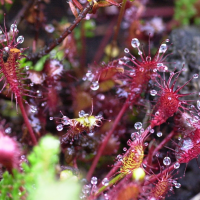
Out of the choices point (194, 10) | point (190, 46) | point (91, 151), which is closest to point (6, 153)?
point (91, 151)

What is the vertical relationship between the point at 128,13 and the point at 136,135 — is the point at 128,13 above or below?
above

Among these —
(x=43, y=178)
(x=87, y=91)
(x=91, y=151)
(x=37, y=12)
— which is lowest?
(x=91, y=151)

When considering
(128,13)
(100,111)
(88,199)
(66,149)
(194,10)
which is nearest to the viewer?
(88,199)

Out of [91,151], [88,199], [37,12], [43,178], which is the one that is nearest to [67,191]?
[43,178]

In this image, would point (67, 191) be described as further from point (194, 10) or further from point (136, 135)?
point (194, 10)

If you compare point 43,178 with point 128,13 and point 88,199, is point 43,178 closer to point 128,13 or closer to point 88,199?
point 88,199

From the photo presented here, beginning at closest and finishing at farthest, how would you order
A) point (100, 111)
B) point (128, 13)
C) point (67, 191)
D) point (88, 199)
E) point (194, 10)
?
point (67, 191), point (88, 199), point (100, 111), point (128, 13), point (194, 10)

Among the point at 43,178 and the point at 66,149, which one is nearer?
the point at 43,178
